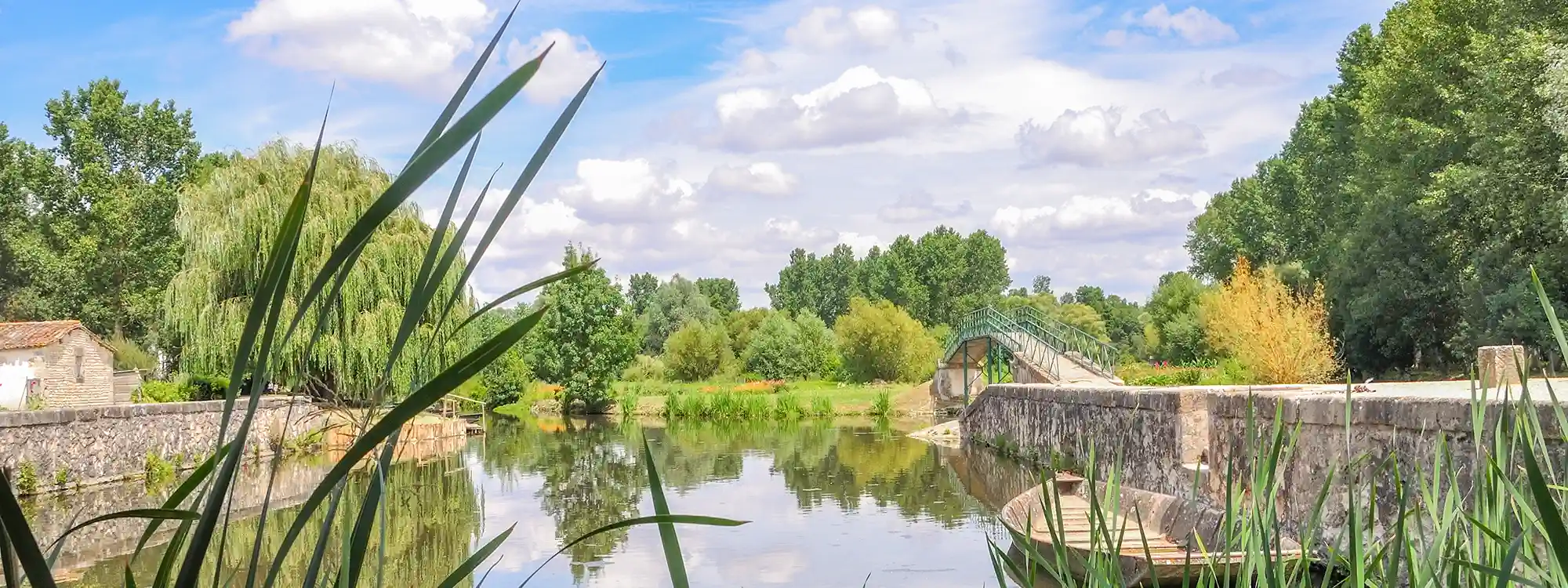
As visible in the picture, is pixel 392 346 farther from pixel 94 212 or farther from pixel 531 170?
pixel 94 212

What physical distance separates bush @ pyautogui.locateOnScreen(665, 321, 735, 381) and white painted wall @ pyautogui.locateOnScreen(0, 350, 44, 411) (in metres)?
30.5

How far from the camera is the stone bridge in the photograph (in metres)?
26.4

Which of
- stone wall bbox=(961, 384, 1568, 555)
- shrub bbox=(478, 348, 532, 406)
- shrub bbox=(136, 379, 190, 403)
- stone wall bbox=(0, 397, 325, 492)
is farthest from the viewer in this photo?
shrub bbox=(478, 348, 532, 406)

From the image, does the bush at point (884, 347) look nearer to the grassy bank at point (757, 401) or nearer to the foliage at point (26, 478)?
the grassy bank at point (757, 401)

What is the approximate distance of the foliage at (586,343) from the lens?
1642 inches

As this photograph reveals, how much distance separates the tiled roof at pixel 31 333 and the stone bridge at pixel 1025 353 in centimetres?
1988

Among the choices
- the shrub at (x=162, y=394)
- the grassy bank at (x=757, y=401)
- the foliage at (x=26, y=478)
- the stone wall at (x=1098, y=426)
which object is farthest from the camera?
the grassy bank at (x=757, y=401)

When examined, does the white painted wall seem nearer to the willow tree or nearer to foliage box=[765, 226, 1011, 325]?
the willow tree

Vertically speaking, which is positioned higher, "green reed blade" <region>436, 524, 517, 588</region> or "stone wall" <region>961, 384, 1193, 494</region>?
"green reed blade" <region>436, 524, 517, 588</region>

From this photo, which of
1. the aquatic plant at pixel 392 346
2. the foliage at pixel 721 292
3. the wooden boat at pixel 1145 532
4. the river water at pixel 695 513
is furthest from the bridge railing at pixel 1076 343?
the foliage at pixel 721 292

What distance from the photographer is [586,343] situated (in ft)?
139

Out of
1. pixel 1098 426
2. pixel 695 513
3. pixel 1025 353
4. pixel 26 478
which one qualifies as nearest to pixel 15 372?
pixel 26 478

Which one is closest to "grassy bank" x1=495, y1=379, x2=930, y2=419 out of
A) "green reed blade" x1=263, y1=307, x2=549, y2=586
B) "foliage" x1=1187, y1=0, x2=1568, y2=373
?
"foliage" x1=1187, y1=0, x2=1568, y2=373

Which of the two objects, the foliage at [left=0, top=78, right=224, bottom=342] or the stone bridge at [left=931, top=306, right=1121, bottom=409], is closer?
the stone bridge at [left=931, top=306, right=1121, bottom=409]
